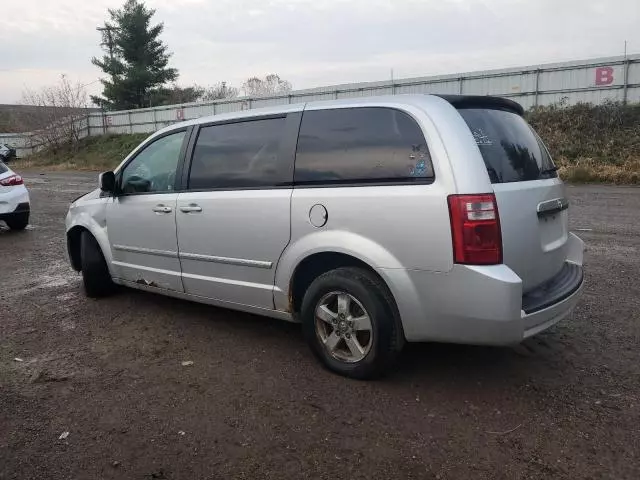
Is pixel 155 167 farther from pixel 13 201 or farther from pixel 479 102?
pixel 13 201

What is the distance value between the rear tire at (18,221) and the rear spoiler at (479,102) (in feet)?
29.1

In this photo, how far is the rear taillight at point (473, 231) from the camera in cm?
302

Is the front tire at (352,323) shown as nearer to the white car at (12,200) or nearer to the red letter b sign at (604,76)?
the white car at (12,200)

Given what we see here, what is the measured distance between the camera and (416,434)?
9.66 ft

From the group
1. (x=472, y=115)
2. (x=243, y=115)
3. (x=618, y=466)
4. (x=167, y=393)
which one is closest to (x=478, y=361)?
(x=618, y=466)

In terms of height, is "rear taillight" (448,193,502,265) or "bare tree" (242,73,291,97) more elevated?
"bare tree" (242,73,291,97)

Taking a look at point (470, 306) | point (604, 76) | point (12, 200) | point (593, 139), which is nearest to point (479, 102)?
point (470, 306)

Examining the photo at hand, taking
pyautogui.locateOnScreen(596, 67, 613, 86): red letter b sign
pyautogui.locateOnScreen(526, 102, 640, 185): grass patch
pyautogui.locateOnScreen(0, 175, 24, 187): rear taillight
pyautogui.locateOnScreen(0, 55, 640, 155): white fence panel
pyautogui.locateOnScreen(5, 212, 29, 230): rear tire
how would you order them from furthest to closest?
pyautogui.locateOnScreen(596, 67, 613, 86): red letter b sign < pyautogui.locateOnScreen(0, 55, 640, 155): white fence panel < pyautogui.locateOnScreen(526, 102, 640, 185): grass patch < pyautogui.locateOnScreen(5, 212, 29, 230): rear tire < pyautogui.locateOnScreen(0, 175, 24, 187): rear taillight

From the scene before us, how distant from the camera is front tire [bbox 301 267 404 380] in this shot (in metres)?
3.35

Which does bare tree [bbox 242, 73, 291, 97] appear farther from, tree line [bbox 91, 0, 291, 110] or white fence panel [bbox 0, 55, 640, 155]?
white fence panel [bbox 0, 55, 640, 155]

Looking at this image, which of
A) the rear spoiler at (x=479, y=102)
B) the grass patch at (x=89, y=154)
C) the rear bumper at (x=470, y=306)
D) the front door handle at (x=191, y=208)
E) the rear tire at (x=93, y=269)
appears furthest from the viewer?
the grass patch at (x=89, y=154)

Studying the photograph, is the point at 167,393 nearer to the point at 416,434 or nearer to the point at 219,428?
the point at 219,428

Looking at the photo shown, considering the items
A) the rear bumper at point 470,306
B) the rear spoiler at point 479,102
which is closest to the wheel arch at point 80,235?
the rear bumper at point 470,306

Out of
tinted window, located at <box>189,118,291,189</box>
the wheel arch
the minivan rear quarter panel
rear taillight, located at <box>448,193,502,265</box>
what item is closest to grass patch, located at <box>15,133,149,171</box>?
the wheel arch
